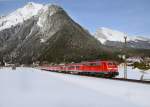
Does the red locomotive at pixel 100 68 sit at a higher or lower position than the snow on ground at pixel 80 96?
higher

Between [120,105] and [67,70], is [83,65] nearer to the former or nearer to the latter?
[67,70]

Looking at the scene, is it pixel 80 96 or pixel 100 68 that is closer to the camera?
pixel 80 96

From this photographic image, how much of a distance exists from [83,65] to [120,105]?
65957 mm

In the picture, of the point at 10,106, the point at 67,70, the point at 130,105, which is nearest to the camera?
the point at 130,105

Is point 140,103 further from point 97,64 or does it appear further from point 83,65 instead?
point 83,65

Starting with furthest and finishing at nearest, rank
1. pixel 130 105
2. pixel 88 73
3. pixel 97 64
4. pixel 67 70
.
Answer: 1. pixel 67 70
2. pixel 88 73
3. pixel 97 64
4. pixel 130 105

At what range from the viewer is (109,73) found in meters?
68.7

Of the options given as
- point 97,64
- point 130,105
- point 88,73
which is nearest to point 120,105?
point 130,105

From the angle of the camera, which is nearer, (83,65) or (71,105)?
(71,105)

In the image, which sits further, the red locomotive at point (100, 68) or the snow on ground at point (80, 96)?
the red locomotive at point (100, 68)

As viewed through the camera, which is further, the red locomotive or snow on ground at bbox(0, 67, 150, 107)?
the red locomotive

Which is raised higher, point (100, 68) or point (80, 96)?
point (100, 68)

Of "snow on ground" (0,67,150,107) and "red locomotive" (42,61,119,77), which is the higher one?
"red locomotive" (42,61,119,77)

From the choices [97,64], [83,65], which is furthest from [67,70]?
[97,64]
